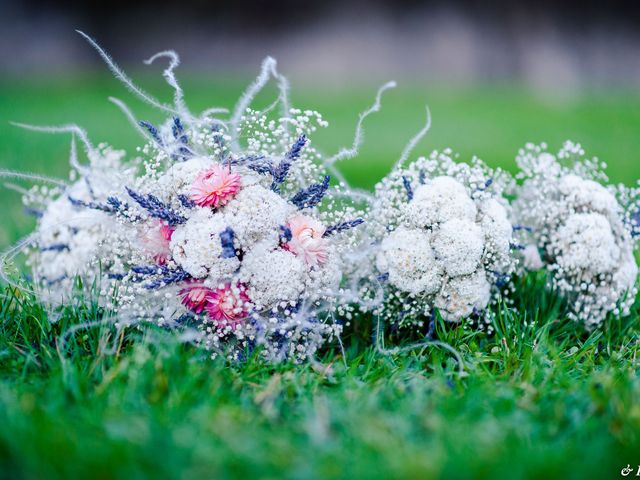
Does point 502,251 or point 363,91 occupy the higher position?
point 363,91

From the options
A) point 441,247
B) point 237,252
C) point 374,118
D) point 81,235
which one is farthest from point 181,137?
point 374,118

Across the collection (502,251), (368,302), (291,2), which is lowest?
(368,302)

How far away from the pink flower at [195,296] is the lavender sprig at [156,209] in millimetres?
222

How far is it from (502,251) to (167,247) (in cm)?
120

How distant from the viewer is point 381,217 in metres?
2.58

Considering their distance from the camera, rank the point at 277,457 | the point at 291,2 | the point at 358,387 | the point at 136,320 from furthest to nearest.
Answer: the point at 291,2 < the point at 136,320 < the point at 358,387 < the point at 277,457

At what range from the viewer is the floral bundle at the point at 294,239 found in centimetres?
228

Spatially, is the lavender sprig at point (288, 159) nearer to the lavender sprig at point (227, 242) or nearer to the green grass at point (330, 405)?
the lavender sprig at point (227, 242)

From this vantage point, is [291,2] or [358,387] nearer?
[358,387]

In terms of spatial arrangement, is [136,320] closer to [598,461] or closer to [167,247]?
[167,247]

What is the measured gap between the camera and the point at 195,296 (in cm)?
228

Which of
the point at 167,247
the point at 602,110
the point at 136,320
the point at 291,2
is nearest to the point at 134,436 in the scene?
the point at 136,320

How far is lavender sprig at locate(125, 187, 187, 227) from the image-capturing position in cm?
229

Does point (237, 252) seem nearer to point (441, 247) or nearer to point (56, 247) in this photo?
point (441, 247)
